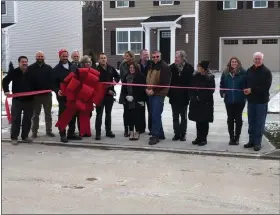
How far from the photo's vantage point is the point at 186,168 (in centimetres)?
721

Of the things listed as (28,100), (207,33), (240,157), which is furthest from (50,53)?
(240,157)

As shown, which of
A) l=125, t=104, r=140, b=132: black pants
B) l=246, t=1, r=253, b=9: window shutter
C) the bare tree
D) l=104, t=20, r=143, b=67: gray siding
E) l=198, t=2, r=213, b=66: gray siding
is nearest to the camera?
l=125, t=104, r=140, b=132: black pants

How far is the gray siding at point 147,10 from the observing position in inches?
1097

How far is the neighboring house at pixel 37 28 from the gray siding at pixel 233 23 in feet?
37.0

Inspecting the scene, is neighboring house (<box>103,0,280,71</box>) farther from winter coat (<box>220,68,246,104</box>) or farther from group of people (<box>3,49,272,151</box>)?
winter coat (<box>220,68,246,104</box>)

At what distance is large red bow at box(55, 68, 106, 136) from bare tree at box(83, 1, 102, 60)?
38294 millimetres

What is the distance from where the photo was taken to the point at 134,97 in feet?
30.7

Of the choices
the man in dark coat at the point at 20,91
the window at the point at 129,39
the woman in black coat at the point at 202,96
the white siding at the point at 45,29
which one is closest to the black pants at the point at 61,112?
the man in dark coat at the point at 20,91

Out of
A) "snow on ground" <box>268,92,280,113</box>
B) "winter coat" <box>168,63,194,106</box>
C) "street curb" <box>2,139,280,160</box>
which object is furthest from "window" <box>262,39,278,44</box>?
"street curb" <box>2,139,280,160</box>

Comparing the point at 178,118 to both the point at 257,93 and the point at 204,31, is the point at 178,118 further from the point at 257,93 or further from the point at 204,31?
the point at 204,31

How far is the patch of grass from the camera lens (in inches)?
356

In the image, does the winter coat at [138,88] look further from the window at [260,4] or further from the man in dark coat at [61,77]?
the window at [260,4]

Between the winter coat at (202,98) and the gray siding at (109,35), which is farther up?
the gray siding at (109,35)

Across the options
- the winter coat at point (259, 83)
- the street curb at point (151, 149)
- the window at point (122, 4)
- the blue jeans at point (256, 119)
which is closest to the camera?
the street curb at point (151, 149)
